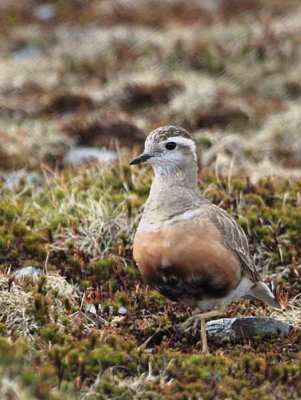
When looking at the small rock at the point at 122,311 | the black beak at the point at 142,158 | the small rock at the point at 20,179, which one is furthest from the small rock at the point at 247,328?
the small rock at the point at 20,179

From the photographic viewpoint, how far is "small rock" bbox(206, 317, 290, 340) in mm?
8125

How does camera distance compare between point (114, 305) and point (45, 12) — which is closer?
point (114, 305)

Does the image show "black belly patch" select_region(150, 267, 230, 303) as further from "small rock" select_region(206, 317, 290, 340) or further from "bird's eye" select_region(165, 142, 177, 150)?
"bird's eye" select_region(165, 142, 177, 150)

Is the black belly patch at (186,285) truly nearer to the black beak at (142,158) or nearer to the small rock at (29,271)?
the black beak at (142,158)

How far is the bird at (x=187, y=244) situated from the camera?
7.59 meters

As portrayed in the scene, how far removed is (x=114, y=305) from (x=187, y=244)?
4.43ft

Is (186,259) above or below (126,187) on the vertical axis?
above

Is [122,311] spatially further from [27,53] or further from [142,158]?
[27,53]

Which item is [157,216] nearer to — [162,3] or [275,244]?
[275,244]

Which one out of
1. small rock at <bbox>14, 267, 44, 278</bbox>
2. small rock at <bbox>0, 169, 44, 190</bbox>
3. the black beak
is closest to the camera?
the black beak

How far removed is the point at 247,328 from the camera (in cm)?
815

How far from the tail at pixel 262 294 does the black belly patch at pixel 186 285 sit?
71 cm

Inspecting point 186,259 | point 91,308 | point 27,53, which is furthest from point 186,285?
point 27,53

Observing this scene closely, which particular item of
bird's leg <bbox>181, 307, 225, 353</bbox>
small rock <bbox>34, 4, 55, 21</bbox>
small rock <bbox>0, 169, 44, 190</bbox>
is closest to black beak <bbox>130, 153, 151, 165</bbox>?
bird's leg <bbox>181, 307, 225, 353</bbox>
